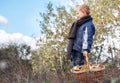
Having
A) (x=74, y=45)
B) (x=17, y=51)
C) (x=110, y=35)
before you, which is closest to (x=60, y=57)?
(x=110, y=35)

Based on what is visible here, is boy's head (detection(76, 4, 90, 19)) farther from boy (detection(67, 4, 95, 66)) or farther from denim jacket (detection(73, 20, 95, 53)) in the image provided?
denim jacket (detection(73, 20, 95, 53))

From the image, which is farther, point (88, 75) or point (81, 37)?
point (81, 37)

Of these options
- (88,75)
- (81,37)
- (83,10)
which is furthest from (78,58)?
(83,10)

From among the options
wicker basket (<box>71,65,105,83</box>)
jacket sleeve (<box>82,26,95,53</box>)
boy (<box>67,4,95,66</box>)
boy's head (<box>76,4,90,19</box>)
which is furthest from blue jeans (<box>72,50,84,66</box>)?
boy's head (<box>76,4,90,19</box>)

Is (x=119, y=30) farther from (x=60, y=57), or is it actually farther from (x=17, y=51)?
(x=17, y=51)

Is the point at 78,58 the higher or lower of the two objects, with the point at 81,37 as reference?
lower

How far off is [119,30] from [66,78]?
3.02 meters

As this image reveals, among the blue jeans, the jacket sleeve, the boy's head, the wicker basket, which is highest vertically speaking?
the boy's head

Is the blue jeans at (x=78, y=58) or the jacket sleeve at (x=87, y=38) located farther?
the blue jeans at (x=78, y=58)

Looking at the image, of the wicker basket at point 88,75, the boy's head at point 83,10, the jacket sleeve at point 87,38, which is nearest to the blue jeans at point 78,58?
the jacket sleeve at point 87,38

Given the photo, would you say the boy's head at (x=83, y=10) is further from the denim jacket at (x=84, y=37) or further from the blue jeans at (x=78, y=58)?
the blue jeans at (x=78, y=58)

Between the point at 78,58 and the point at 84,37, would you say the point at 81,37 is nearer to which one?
the point at 84,37

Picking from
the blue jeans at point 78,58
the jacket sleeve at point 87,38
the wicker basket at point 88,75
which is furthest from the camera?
the blue jeans at point 78,58

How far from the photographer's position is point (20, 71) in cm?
1030
